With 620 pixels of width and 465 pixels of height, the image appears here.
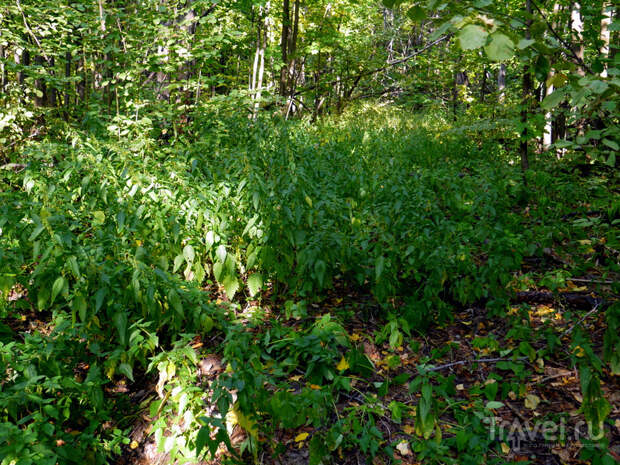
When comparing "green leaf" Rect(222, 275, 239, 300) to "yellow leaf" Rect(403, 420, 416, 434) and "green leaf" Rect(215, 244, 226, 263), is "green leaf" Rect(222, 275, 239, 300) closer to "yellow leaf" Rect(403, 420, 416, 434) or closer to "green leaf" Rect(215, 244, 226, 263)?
"green leaf" Rect(215, 244, 226, 263)

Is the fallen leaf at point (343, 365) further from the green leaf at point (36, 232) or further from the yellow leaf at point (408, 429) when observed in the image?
the green leaf at point (36, 232)

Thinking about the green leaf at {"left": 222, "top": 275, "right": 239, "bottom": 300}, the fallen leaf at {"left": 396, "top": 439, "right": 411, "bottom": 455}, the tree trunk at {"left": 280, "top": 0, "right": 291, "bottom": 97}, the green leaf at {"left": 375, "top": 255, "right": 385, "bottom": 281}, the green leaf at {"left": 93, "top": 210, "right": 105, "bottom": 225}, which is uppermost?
the tree trunk at {"left": 280, "top": 0, "right": 291, "bottom": 97}

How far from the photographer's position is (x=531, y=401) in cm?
232

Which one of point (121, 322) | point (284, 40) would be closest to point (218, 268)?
point (121, 322)

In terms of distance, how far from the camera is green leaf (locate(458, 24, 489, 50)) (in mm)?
1032

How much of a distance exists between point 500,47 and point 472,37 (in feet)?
0.26

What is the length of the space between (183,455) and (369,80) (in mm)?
14622

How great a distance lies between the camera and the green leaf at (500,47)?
1.02 m

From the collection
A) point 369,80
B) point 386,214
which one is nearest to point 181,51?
point 386,214

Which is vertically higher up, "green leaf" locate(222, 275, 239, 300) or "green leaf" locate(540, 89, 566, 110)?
"green leaf" locate(540, 89, 566, 110)

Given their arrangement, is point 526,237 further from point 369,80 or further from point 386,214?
point 369,80

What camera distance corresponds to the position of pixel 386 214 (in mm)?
3480

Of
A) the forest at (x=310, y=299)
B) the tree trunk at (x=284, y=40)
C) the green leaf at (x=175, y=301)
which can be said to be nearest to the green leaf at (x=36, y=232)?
the forest at (x=310, y=299)

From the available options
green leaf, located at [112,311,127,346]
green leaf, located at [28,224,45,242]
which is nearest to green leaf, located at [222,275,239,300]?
green leaf, located at [112,311,127,346]
